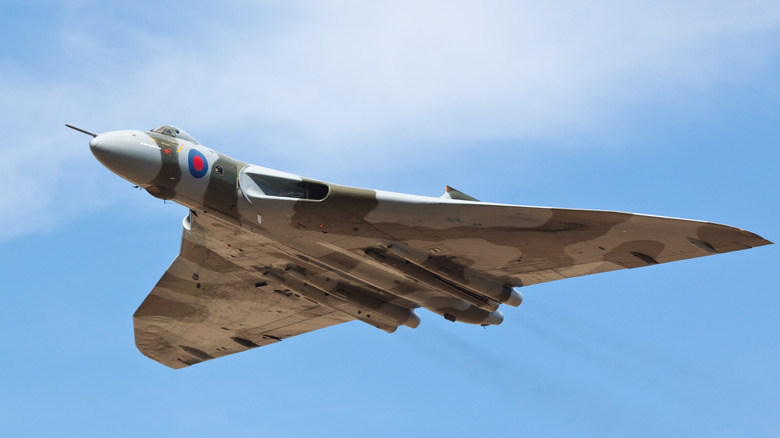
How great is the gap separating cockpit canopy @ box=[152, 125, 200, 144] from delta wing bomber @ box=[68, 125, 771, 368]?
5 cm

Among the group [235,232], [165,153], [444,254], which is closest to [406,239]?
[444,254]

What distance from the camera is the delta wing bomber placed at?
24.3 m

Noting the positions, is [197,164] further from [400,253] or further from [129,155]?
[400,253]

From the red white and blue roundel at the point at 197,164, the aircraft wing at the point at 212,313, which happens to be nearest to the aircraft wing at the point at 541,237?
the red white and blue roundel at the point at 197,164

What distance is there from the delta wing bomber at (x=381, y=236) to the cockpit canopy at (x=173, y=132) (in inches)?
1.8

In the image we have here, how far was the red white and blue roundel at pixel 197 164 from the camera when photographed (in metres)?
25.2

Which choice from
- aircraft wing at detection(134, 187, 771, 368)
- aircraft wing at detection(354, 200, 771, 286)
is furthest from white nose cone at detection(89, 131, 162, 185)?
aircraft wing at detection(354, 200, 771, 286)

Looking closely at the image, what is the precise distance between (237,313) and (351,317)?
447cm

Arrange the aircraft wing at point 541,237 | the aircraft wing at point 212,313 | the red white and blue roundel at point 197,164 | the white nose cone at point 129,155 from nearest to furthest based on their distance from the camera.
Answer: the aircraft wing at point 541,237, the white nose cone at point 129,155, the red white and blue roundel at point 197,164, the aircraft wing at point 212,313

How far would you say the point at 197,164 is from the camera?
2528 cm

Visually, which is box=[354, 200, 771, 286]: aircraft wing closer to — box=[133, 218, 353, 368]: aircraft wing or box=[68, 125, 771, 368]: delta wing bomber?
box=[68, 125, 771, 368]: delta wing bomber

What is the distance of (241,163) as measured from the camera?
26.2 metres

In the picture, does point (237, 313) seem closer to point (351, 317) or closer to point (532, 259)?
point (351, 317)

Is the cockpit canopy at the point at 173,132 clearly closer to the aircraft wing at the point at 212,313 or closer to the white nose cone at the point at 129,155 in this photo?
the white nose cone at the point at 129,155
